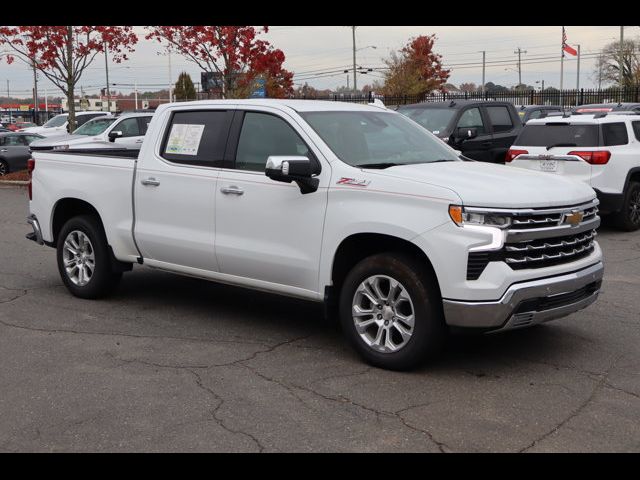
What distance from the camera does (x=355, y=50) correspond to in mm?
57219

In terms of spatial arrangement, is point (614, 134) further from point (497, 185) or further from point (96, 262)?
point (96, 262)

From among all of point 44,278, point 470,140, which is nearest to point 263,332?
point 44,278

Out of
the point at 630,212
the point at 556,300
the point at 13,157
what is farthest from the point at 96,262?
the point at 13,157

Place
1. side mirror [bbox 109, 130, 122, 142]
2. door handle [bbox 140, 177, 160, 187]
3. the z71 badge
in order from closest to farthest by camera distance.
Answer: the z71 badge < door handle [bbox 140, 177, 160, 187] < side mirror [bbox 109, 130, 122, 142]

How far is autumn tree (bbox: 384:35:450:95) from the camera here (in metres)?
50.0

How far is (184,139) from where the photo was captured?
7164 mm

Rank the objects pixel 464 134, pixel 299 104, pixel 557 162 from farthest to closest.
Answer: pixel 464 134
pixel 557 162
pixel 299 104

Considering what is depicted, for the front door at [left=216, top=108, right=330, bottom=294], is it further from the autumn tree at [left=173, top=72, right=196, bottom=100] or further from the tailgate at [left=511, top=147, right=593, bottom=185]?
the autumn tree at [left=173, top=72, right=196, bottom=100]

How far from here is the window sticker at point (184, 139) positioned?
23.2ft

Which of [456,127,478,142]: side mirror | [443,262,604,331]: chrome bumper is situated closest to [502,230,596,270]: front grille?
[443,262,604,331]: chrome bumper

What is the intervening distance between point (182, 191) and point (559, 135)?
23.5 feet

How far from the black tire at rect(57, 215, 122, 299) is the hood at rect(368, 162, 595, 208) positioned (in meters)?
3.20

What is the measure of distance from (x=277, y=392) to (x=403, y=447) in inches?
45.8

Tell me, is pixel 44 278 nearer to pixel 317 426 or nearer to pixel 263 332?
pixel 263 332
